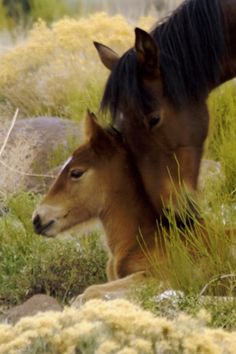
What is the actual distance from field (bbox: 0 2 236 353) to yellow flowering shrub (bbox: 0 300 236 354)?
70 mm

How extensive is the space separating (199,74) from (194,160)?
516mm

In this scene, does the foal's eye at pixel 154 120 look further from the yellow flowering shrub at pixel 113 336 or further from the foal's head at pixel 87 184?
the yellow flowering shrub at pixel 113 336

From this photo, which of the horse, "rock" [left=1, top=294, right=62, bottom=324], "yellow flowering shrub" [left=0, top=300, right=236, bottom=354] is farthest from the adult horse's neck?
"yellow flowering shrub" [left=0, top=300, right=236, bottom=354]

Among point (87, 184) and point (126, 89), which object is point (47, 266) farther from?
point (126, 89)

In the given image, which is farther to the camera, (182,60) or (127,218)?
(127,218)

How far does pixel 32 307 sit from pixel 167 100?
1296 mm

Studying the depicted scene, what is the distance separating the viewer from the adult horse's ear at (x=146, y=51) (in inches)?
269

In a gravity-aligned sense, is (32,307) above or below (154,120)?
below

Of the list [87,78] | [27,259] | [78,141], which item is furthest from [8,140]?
[27,259]

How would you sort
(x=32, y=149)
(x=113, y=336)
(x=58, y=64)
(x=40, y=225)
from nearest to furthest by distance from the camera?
(x=113, y=336) → (x=40, y=225) → (x=32, y=149) → (x=58, y=64)

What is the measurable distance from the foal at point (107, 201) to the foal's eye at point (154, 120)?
25 cm

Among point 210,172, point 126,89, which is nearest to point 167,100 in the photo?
point 126,89

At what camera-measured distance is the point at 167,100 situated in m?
6.93

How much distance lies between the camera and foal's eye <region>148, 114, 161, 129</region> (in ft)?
22.5
